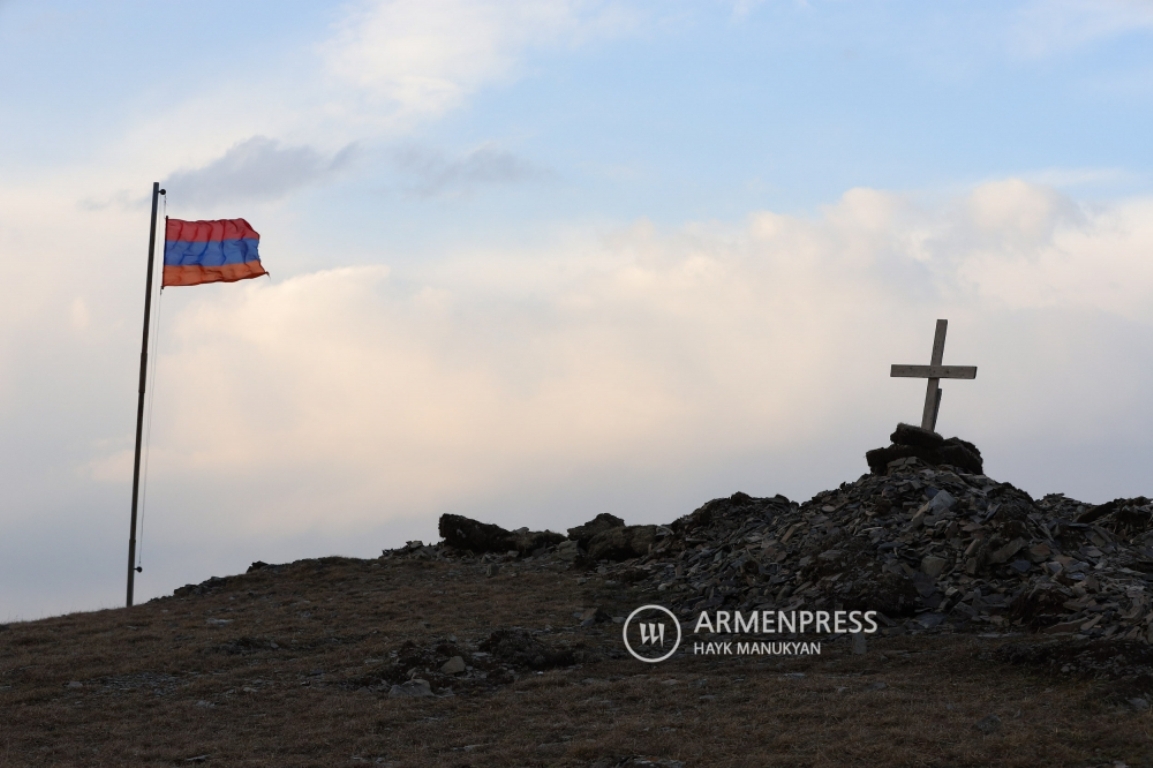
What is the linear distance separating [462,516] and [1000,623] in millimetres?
14966

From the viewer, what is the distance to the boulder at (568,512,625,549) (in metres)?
25.5

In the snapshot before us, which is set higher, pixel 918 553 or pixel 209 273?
pixel 209 273

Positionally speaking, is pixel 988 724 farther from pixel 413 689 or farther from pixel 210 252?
pixel 210 252

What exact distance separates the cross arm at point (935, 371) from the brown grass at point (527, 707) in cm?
899

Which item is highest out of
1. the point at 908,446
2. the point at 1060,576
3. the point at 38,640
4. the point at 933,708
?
the point at 908,446

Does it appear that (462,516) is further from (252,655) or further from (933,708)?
(933,708)

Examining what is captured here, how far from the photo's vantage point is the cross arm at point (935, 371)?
23.7 meters

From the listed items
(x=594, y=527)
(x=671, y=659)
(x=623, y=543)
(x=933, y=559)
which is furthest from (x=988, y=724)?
(x=594, y=527)

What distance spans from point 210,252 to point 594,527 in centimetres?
1077

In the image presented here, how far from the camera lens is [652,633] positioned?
17.0 m

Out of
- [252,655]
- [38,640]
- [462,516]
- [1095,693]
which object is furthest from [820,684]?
[462,516]

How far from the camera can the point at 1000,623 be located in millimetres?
15781

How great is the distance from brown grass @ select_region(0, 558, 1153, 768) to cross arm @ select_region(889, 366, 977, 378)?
8.99 metres

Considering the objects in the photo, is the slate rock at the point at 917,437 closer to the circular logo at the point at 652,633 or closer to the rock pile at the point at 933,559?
the rock pile at the point at 933,559
